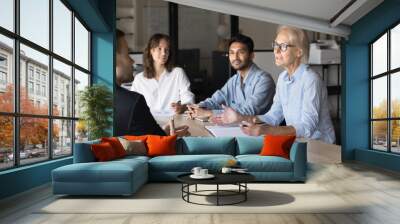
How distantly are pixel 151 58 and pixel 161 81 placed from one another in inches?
22.4

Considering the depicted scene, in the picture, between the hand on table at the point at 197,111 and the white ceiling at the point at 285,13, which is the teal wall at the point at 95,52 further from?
the hand on table at the point at 197,111

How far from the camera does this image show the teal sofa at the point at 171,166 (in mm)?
5199

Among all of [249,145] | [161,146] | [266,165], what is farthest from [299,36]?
[161,146]

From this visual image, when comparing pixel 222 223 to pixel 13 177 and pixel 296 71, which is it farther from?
pixel 296 71

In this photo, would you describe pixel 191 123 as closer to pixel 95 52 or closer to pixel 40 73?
pixel 95 52

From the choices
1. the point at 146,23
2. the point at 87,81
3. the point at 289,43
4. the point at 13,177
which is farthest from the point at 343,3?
the point at 13,177

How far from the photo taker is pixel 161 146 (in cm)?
712

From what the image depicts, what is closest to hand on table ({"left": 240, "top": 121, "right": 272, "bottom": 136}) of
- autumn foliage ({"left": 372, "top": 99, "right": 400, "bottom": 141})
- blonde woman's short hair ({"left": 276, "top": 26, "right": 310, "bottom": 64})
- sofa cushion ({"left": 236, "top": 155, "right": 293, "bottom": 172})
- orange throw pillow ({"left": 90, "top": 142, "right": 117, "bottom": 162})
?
blonde woman's short hair ({"left": 276, "top": 26, "right": 310, "bottom": 64})

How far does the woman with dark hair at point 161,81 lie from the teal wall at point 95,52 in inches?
28.9

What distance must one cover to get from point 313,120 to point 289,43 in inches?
70.5

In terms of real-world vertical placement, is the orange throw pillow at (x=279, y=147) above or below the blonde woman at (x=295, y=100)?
below

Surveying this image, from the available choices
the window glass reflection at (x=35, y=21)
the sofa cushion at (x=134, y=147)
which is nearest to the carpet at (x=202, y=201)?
the sofa cushion at (x=134, y=147)

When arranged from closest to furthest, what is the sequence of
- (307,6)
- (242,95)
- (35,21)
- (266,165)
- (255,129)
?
(35,21)
(266,165)
(307,6)
(255,129)
(242,95)

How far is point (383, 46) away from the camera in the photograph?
362 inches
